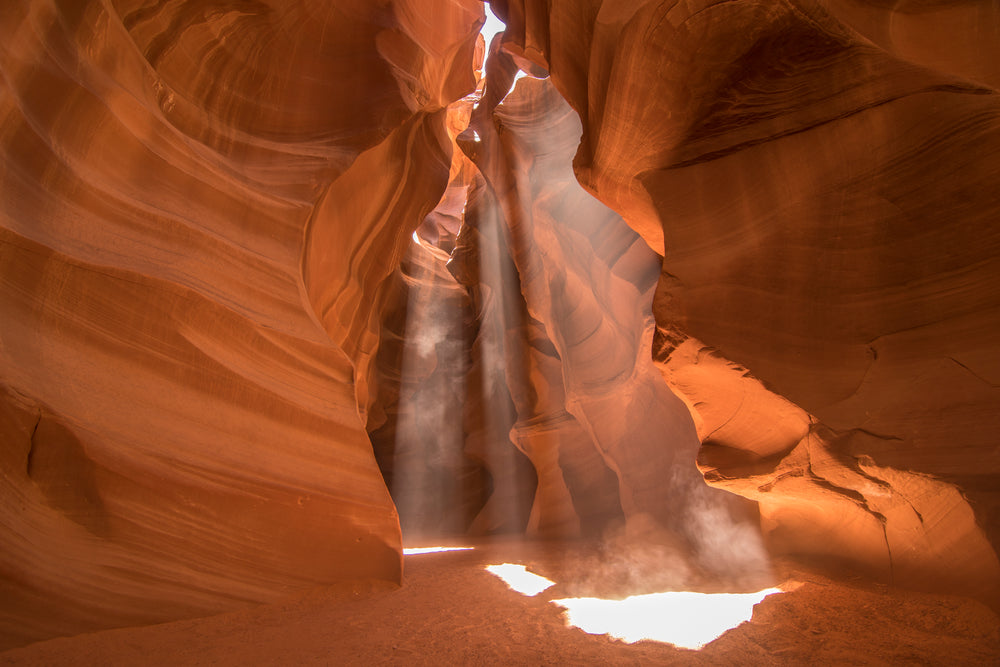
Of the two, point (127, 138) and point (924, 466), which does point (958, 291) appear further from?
point (127, 138)

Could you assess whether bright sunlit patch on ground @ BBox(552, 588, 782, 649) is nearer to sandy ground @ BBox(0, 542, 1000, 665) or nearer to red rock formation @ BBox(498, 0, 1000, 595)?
sandy ground @ BBox(0, 542, 1000, 665)

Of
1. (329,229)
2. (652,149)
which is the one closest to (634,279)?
(652,149)

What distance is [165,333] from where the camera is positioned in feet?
12.1

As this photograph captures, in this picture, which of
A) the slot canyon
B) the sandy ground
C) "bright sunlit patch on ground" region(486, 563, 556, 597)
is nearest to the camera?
the sandy ground

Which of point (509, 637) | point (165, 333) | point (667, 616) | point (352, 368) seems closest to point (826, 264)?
point (667, 616)

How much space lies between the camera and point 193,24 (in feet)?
15.3

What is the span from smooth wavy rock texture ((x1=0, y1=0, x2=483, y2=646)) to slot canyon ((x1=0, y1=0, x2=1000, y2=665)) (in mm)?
18

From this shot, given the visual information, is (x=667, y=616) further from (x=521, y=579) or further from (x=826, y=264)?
(x=826, y=264)

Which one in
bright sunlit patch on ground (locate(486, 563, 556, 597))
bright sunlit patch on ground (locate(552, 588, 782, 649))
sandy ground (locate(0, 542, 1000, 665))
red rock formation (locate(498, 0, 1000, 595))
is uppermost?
red rock formation (locate(498, 0, 1000, 595))

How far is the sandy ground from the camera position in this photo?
104 inches

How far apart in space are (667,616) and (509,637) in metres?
1.23

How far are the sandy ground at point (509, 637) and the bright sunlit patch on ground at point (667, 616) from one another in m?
0.11

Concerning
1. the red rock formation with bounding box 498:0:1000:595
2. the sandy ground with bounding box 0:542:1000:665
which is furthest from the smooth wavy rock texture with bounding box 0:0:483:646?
the red rock formation with bounding box 498:0:1000:595

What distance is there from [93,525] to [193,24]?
13.8 feet
